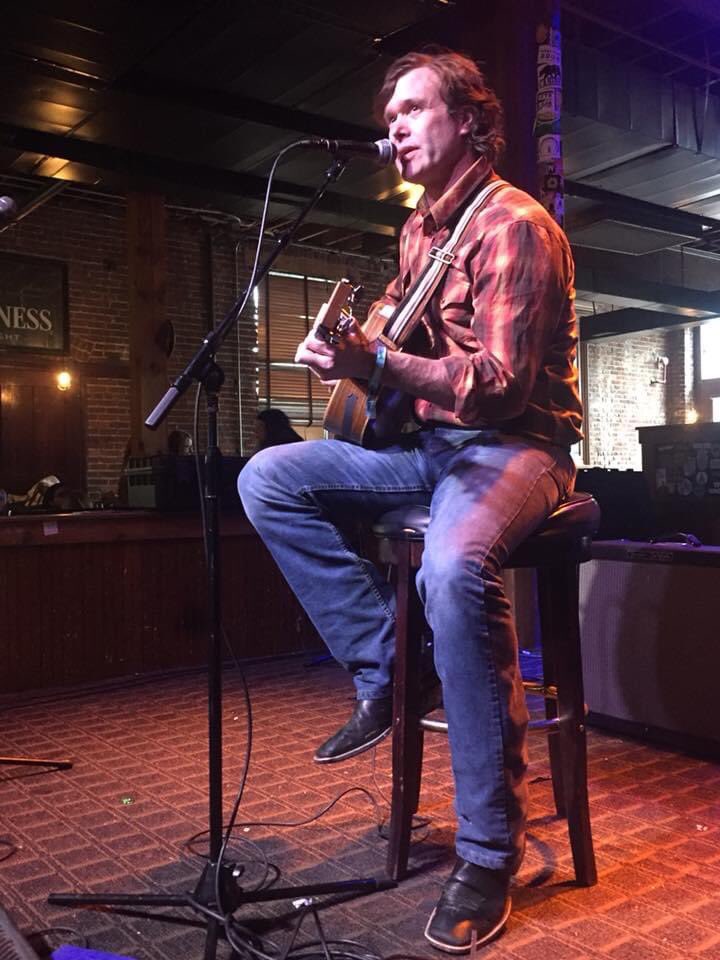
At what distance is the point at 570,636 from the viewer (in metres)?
1.99

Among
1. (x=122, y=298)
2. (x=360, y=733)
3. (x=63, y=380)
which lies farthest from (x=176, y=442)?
(x=360, y=733)

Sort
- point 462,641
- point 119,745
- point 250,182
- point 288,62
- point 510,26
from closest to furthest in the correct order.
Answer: point 462,641 → point 119,745 → point 510,26 → point 288,62 → point 250,182

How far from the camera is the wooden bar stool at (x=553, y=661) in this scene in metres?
1.90

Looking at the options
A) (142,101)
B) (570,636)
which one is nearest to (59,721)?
(570,636)

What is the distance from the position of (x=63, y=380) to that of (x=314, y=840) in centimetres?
774

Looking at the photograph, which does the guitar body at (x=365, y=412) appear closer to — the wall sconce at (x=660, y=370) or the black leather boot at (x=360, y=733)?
the black leather boot at (x=360, y=733)

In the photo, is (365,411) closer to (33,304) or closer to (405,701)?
(405,701)

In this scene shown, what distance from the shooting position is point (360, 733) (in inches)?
78.3

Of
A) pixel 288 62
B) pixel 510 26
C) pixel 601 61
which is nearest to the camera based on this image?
pixel 510 26

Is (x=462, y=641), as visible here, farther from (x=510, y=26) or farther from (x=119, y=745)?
(x=510, y=26)

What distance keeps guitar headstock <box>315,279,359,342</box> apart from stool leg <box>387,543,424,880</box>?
0.53 meters

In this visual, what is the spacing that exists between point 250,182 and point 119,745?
16.5 ft

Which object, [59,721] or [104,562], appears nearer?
[59,721]

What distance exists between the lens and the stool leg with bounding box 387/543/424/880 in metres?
1.92
